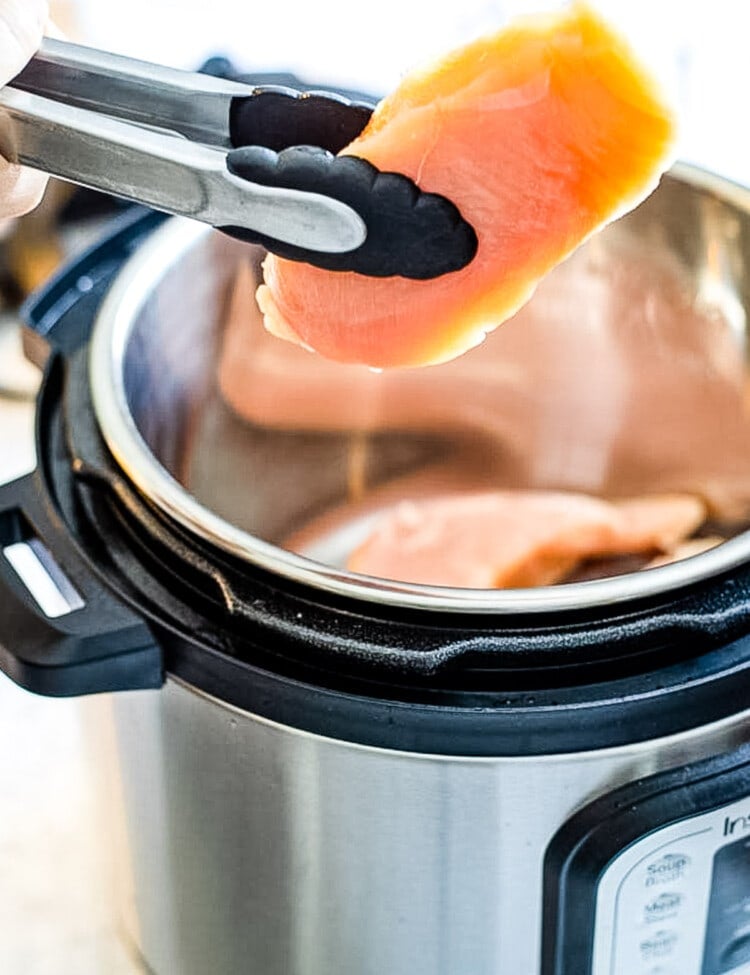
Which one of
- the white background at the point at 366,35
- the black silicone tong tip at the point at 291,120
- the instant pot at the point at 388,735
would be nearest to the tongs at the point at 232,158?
the black silicone tong tip at the point at 291,120

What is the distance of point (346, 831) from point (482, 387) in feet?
1.65

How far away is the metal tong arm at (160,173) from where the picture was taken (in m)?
0.58

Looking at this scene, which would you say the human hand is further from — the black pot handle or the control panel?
the control panel

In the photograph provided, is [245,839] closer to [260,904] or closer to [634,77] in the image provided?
[260,904]

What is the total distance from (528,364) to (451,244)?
1.46ft

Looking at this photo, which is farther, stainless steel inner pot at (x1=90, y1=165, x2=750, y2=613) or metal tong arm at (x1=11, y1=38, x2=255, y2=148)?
stainless steel inner pot at (x1=90, y1=165, x2=750, y2=613)

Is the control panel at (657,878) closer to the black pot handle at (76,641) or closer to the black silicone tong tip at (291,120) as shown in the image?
the black pot handle at (76,641)

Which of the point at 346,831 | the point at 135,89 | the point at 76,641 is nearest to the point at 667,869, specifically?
the point at 346,831

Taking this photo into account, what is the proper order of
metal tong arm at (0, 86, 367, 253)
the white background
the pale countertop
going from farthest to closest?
the white background, the pale countertop, metal tong arm at (0, 86, 367, 253)

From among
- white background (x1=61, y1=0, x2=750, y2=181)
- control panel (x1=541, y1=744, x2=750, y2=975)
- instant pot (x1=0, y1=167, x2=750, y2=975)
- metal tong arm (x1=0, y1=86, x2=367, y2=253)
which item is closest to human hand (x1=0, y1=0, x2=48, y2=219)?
metal tong arm (x1=0, y1=86, x2=367, y2=253)

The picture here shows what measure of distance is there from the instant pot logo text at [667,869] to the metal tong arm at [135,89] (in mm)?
388

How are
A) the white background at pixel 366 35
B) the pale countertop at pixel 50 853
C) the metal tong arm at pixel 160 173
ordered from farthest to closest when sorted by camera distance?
the white background at pixel 366 35 < the pale countertop at pixel 50 853 < the metal tong arm at pixel 160 173

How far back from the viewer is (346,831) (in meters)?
0.64

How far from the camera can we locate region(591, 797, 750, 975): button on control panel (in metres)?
0.64
